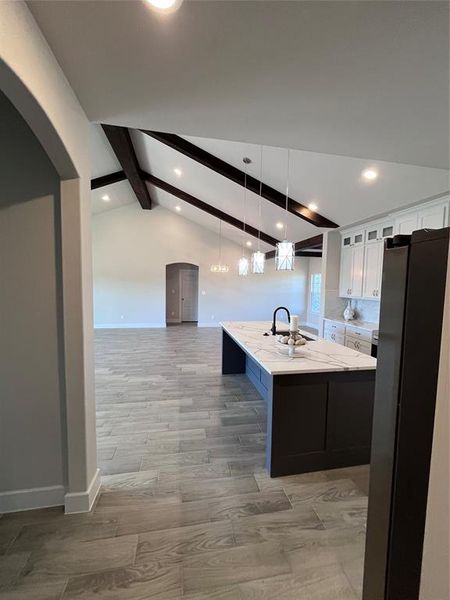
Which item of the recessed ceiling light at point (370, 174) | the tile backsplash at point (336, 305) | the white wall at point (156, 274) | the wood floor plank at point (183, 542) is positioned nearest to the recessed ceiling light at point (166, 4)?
the wood floor plank at point (183, 542)

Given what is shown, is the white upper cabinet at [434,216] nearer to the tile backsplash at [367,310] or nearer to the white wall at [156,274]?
the tile backsplash at [367,310]

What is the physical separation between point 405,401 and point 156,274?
858 cm

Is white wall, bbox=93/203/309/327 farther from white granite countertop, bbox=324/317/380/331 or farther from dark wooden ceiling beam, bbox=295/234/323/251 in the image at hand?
white granite countertop, bbox=324/317/380/331

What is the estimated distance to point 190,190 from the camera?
21.6 ft

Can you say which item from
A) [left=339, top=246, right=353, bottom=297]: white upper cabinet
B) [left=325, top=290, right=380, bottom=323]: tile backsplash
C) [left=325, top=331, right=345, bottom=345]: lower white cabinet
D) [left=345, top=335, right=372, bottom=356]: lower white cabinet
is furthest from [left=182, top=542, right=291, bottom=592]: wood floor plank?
[left=325, top=290, right=380, bottom=323]: tile backsplash

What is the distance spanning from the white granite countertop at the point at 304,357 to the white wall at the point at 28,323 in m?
1.50

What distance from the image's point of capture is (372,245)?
478 centimetres

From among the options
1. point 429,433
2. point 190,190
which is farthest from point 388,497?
point 190,190

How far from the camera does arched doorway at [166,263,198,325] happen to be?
1122 centimetres

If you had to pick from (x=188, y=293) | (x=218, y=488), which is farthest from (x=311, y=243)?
(x=188, y=293)

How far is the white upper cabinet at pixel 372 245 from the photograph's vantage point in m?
3.49

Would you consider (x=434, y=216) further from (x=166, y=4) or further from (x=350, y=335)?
(x=166, y=4)

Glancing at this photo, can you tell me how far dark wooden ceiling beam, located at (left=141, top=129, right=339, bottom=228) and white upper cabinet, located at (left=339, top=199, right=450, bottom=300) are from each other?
60cm

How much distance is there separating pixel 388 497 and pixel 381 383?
0.37 meters
